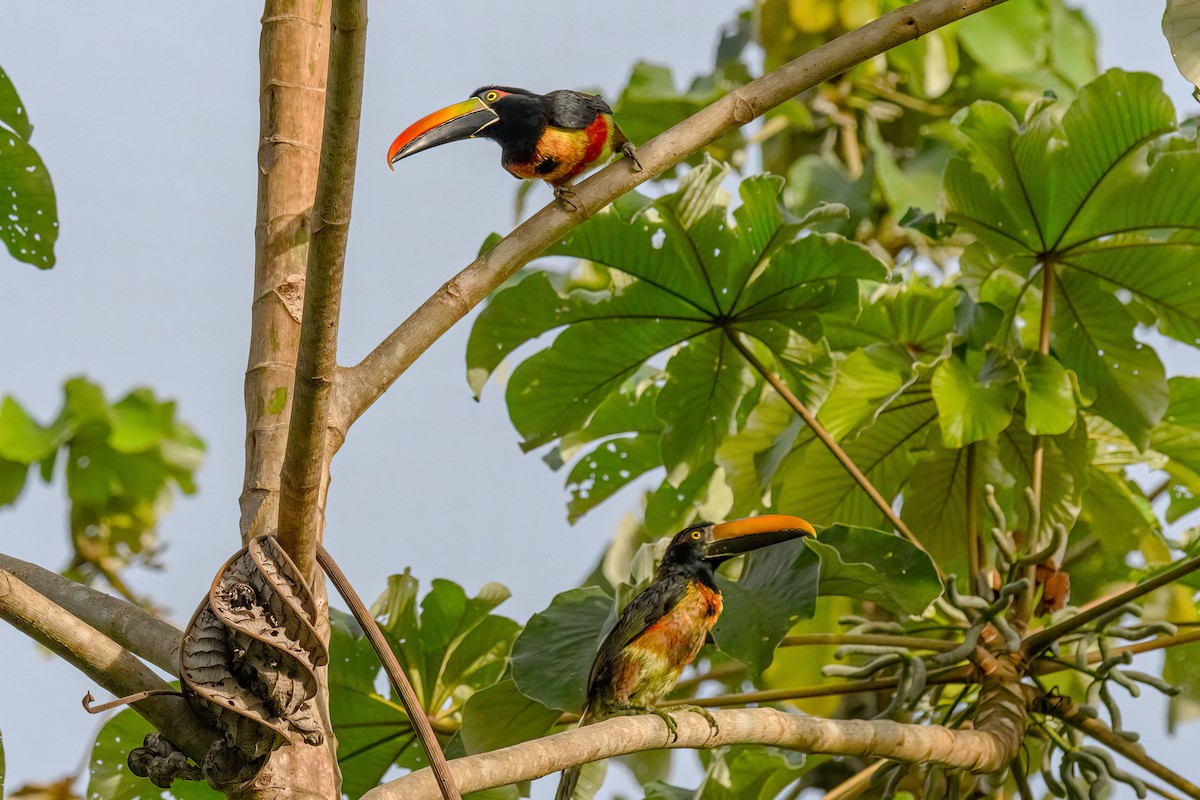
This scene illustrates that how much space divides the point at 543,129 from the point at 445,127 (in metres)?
0.23

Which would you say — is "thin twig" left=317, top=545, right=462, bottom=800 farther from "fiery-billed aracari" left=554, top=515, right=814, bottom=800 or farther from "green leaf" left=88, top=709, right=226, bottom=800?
"green leaf" left=88, top=709, right=226, bottom=800

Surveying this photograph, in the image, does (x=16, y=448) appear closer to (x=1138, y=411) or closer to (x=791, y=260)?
(x=791, y=260)

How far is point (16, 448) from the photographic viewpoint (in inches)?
149

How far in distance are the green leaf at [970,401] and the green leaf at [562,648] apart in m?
0.68

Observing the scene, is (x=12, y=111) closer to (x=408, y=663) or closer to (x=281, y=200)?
(x=281, y=200)

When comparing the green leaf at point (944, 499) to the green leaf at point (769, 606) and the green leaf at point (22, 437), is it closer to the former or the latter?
the green leaf at point (769, 606)

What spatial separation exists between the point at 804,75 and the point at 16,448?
10.0 ft

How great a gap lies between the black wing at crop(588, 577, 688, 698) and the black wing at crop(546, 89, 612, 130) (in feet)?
2.72

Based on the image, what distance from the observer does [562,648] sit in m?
2.16

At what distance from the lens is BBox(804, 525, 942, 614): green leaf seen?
1972mm

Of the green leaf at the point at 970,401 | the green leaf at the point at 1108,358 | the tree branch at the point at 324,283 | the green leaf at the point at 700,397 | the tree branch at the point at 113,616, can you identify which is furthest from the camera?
the green leaf at the point at 700,397

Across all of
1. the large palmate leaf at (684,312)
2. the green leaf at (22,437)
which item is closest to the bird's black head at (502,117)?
the large palmate leaf at (684,312)

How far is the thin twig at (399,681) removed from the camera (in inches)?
47.8

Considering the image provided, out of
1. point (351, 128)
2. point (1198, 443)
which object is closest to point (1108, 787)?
point (1198, 443)
